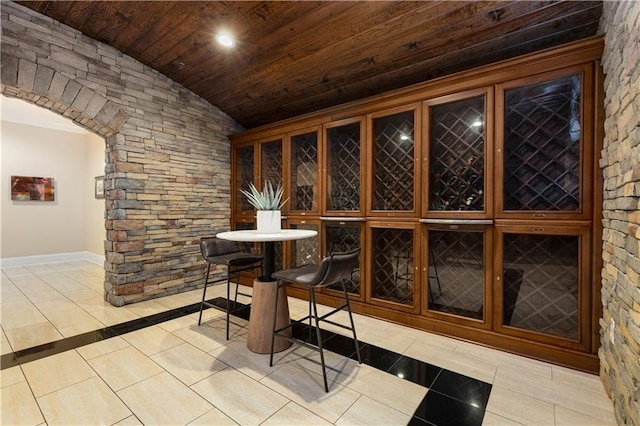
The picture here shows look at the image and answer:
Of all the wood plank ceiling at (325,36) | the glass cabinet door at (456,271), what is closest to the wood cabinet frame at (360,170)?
the wood plank ceiling at (325,36)

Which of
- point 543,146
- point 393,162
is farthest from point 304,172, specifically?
point 543,146

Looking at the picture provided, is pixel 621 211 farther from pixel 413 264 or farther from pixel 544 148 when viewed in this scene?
pixel 413 264

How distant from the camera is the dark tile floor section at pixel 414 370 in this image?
1532 mm

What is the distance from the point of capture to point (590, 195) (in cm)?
190

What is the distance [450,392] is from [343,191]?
6.87 ft

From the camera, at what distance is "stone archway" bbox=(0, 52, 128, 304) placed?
2.53 metres

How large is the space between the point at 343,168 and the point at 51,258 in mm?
6238

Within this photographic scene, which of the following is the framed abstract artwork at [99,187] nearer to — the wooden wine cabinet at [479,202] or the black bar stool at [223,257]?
the black bar stool at [223,257]

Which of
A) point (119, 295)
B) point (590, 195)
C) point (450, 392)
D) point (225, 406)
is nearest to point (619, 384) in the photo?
point (450, 392)

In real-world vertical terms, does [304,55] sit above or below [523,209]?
above

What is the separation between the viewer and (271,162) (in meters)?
3.90

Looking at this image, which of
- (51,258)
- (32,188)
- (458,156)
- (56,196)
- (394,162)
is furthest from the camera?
(56,196)

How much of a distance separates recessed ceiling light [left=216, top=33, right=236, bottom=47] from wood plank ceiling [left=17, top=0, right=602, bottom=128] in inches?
2.2

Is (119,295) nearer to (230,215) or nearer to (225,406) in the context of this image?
(230,215)
